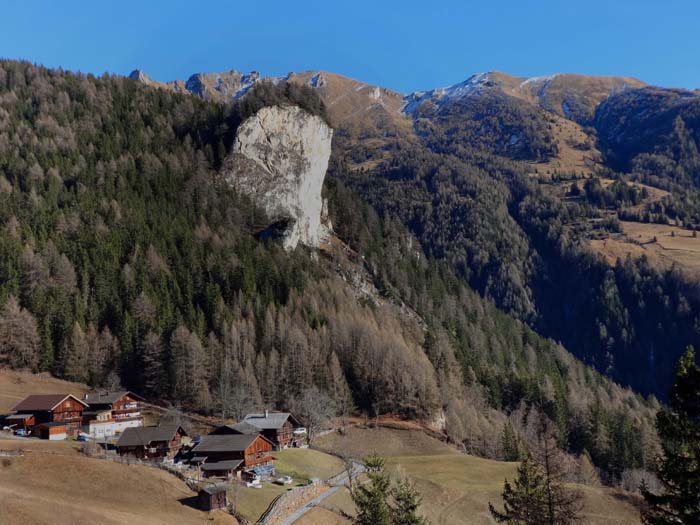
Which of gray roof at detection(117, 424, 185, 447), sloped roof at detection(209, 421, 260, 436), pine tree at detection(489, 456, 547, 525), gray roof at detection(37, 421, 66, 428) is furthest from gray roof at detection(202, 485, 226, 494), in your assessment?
gray roof at detection(37, 421, 66, 428)

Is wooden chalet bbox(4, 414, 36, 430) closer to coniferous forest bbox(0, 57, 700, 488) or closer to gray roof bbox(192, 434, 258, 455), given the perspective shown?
gray roof bbox(192, 434, 258, 455)

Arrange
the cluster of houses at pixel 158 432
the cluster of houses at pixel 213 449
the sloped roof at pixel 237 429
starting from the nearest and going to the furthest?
the cluster of houses at pixel 213 449 < the cluster of houses at pixel 158 432 < the sloped roof at pixel 237 429

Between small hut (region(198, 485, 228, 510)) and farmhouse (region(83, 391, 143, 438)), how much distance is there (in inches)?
1430

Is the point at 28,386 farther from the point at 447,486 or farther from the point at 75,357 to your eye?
the point at 447,486

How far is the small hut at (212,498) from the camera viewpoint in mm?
54062

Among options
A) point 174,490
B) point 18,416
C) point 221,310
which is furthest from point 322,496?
point 221,310

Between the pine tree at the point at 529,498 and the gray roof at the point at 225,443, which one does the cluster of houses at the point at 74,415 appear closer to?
the gray roof at the point at 225,443

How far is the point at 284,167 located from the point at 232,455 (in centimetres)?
12455

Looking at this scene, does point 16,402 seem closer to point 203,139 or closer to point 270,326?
point 270,326

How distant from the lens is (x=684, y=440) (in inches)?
979

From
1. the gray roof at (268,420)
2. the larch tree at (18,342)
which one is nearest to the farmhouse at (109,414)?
the gray roof at (268,420)

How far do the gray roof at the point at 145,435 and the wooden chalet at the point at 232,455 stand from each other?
427 centimetres

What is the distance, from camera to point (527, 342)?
194 metres

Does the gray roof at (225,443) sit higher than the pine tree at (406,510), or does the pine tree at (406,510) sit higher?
the pine tree at (406,510)
